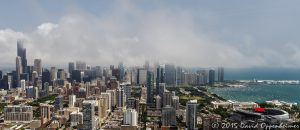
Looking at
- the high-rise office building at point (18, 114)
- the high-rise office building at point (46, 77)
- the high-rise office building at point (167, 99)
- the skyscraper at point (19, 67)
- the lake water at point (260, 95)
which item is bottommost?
the high-rise office building at point (18, 114)

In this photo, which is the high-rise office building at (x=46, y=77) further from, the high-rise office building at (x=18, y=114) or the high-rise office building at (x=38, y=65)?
the high-rise office building at (x=18, y=114)

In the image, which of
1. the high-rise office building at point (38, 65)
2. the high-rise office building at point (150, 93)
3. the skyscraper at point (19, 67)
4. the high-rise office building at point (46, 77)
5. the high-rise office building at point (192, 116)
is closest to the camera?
the high-rise office building at point (192, 116)

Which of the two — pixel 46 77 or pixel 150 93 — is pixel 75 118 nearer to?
pixel 150 93

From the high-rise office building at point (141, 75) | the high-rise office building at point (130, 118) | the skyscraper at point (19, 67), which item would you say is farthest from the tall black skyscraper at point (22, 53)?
the high-rise office building at point (130, 118)

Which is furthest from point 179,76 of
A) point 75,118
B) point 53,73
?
point 75,118

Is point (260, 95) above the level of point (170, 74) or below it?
below

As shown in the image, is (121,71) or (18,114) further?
(121,71)

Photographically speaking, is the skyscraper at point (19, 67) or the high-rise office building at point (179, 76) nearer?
the skyscraper at point (19, 67)

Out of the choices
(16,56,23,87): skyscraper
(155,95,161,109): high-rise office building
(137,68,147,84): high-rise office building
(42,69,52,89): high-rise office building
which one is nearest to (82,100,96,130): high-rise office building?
(155,95,161,109): high-rise office building

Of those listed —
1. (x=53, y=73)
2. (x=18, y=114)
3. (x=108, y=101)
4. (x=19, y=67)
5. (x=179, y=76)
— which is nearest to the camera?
(x=18, y=114)
